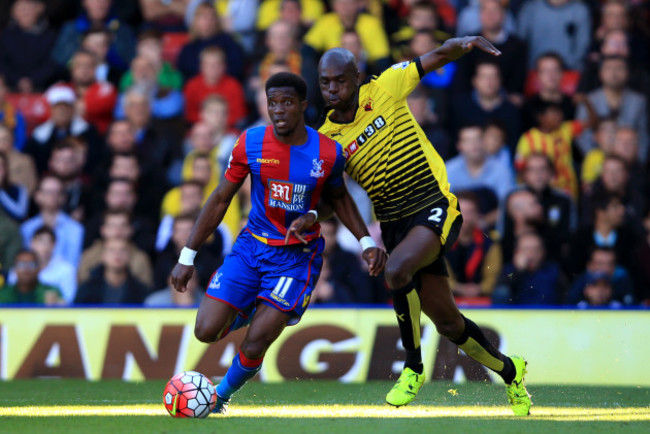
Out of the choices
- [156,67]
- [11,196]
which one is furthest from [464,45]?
[11,196]

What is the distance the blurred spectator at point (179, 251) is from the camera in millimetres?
11250

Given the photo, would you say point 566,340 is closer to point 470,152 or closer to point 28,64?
point 470,152

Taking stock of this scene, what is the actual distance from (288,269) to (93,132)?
6.28 metres

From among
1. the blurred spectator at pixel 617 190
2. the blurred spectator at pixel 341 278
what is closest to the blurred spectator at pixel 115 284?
the blurred spectator at pixel 341 278

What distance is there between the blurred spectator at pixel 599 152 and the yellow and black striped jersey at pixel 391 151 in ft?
14.5

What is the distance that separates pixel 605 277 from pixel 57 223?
6031mm

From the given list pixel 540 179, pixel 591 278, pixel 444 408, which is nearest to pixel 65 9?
pixel 540 179

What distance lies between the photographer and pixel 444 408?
313 inches

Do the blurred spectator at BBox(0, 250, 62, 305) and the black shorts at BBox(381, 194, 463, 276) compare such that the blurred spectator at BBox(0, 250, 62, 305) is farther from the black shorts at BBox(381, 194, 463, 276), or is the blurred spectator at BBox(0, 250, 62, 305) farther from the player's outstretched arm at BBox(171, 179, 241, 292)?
the black shorts at BBox(381, 194, 463, 276)

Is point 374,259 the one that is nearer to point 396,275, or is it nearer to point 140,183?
point 396,275

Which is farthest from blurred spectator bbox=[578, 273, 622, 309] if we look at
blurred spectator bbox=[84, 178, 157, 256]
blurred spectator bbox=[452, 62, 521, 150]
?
blurred spectator bbox=[84, 178, 157, 256]

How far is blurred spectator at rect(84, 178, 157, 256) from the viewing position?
38.8ft

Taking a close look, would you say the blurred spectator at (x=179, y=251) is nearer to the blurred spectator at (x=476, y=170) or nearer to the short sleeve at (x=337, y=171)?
the blurred spectator at (x=476, y=170)

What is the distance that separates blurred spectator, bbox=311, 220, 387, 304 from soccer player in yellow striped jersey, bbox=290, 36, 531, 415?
319cm
